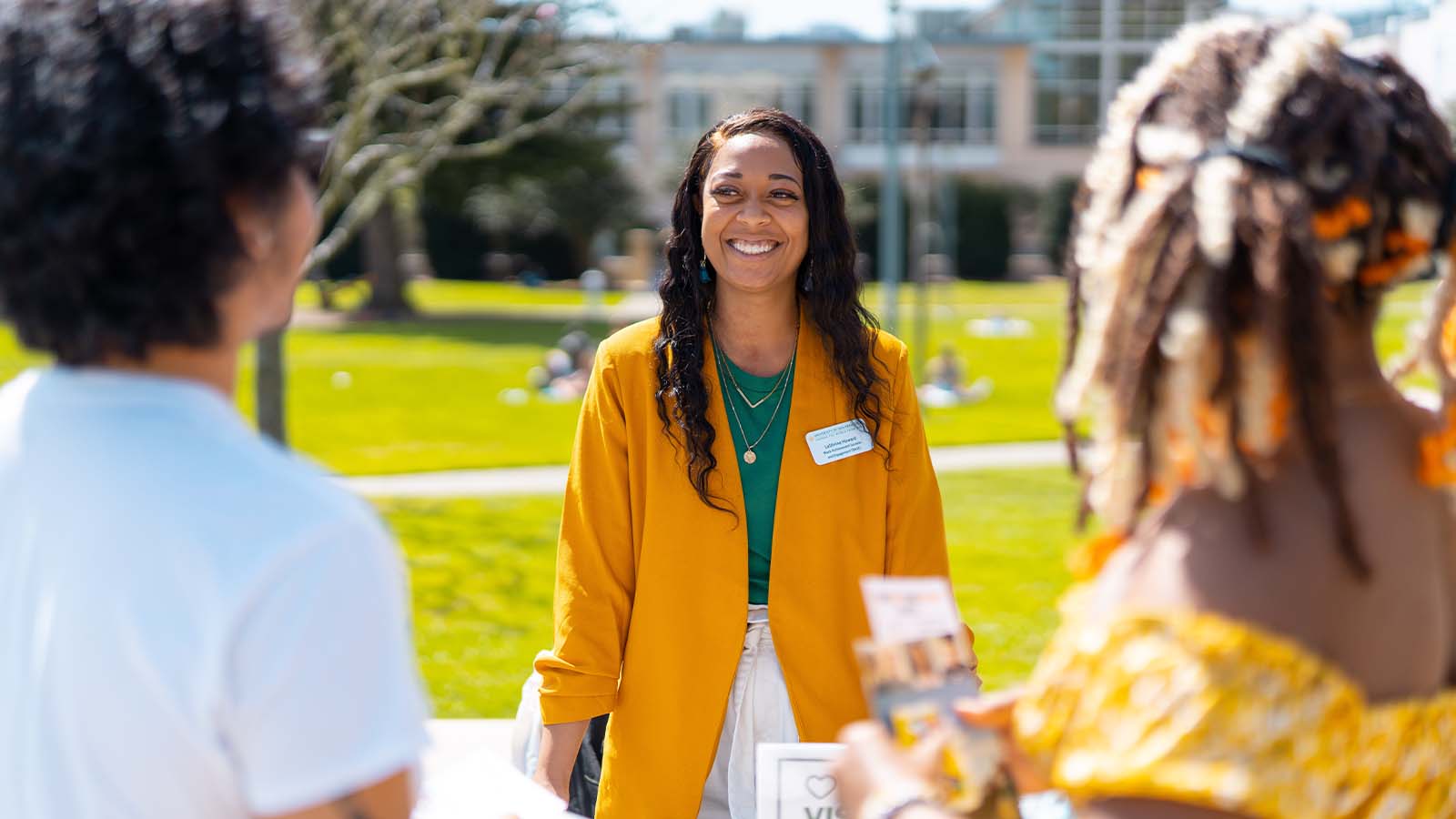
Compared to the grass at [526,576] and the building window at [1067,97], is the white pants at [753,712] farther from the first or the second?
the building window at [1067,97]

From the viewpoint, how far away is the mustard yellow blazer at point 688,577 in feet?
8.87

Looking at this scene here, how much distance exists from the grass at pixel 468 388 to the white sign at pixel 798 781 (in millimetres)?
2968

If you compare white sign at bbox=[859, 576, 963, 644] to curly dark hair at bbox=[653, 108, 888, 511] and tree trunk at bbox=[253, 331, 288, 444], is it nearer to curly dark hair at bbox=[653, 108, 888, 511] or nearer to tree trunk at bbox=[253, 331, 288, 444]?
curly dark hair at bbox=[653, 108, 888, 511]

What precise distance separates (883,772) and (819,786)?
0.99 metres

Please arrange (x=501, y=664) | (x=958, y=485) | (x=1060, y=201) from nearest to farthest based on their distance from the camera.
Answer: (x=501, y=664) < (x=958, y=485) < (x=1060, y=201)

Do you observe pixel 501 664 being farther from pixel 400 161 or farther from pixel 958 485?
pixel 958 485

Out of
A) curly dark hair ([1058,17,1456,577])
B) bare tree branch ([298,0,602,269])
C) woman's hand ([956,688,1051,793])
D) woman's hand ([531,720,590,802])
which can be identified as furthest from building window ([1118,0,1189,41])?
woman's hand ([956,688,1051,793])

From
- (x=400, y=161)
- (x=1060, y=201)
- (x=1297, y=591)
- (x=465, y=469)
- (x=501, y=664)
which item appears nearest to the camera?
(x=1297, y=591)

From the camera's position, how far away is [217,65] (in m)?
1.23

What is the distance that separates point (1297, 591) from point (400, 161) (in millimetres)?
8470

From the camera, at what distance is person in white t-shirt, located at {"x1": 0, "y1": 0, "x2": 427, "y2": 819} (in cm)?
116

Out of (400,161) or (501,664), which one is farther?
(400,161)

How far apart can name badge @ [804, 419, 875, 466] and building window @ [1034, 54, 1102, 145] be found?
57040 millimetres

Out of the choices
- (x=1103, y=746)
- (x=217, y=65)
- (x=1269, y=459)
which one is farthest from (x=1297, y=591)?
(x=217, y=65)
